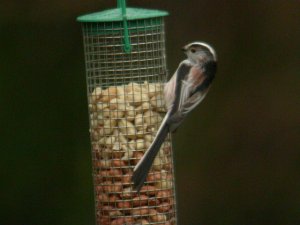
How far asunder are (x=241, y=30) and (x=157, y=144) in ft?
12.3

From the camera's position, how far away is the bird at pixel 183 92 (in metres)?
4.76

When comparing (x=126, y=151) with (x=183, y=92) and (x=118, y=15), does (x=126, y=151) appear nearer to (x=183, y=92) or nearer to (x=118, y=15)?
(x=183, y=92)

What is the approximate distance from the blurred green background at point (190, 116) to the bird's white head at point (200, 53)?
105 inches

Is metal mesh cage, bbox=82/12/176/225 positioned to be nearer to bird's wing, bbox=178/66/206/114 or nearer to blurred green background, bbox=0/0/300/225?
bird's wing, bbox=178/66/206/114

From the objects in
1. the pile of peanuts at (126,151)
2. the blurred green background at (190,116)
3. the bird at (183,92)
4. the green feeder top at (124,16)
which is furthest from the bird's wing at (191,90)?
the blurred green background at (190,116)

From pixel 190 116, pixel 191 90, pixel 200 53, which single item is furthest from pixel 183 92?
pixel 190 116

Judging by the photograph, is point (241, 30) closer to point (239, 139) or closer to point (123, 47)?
point (239, 139)

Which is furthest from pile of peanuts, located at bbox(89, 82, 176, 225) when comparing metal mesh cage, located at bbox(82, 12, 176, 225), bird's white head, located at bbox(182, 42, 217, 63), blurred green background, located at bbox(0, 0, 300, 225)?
blurred green background, located at bbox(0, 0, 300, 225)

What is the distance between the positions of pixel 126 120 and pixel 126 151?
0.14 m

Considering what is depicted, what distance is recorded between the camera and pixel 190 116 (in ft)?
27.7

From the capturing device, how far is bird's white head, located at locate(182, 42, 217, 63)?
5035 millimetres

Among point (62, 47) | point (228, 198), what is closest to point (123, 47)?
point (62, 47)

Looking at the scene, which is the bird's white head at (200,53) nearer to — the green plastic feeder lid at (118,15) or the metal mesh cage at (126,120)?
the metal mesh cage at (126,120)

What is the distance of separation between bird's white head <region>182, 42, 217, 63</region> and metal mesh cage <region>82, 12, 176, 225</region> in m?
0.16
